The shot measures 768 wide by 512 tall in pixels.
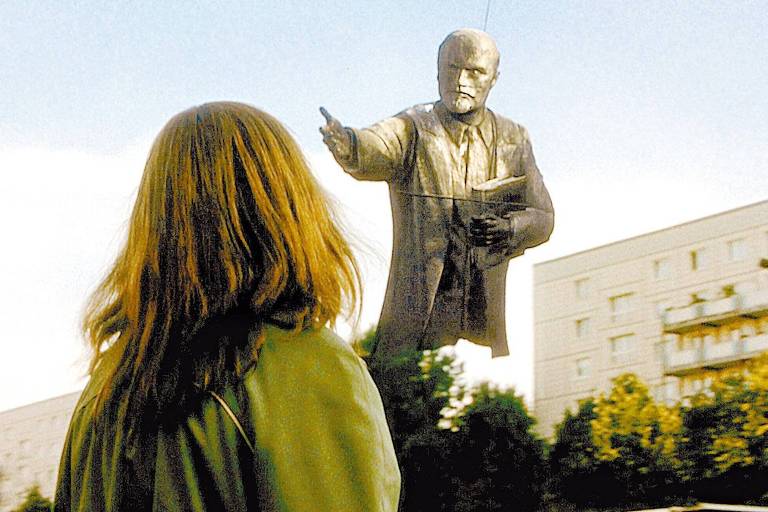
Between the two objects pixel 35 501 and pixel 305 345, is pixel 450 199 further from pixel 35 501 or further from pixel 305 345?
pixel 305 345

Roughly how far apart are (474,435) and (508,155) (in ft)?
2.08

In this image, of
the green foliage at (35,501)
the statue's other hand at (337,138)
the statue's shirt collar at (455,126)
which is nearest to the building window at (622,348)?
the statue's shirt collar at (455,126)

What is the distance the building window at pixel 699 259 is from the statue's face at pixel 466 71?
91cm

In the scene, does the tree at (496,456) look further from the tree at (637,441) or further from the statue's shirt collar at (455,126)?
the statue's shirt collar at (455,126)

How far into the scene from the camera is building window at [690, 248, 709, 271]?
3283mm

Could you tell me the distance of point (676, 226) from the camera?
11.2ft

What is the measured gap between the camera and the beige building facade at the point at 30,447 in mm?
3598

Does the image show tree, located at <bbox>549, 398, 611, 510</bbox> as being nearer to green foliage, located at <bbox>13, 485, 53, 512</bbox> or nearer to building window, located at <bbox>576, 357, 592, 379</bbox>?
building window, located at <bbox>576, 357, 592, 379</bbox>

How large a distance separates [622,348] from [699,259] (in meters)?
0.28

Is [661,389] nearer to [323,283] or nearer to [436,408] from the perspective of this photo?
[436,408]

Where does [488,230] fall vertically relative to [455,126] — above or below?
below

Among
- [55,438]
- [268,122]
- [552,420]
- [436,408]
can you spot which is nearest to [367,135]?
[436,408]

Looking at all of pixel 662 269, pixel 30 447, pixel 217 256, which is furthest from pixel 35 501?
pixel 217 256

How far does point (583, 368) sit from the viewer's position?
130 inches
